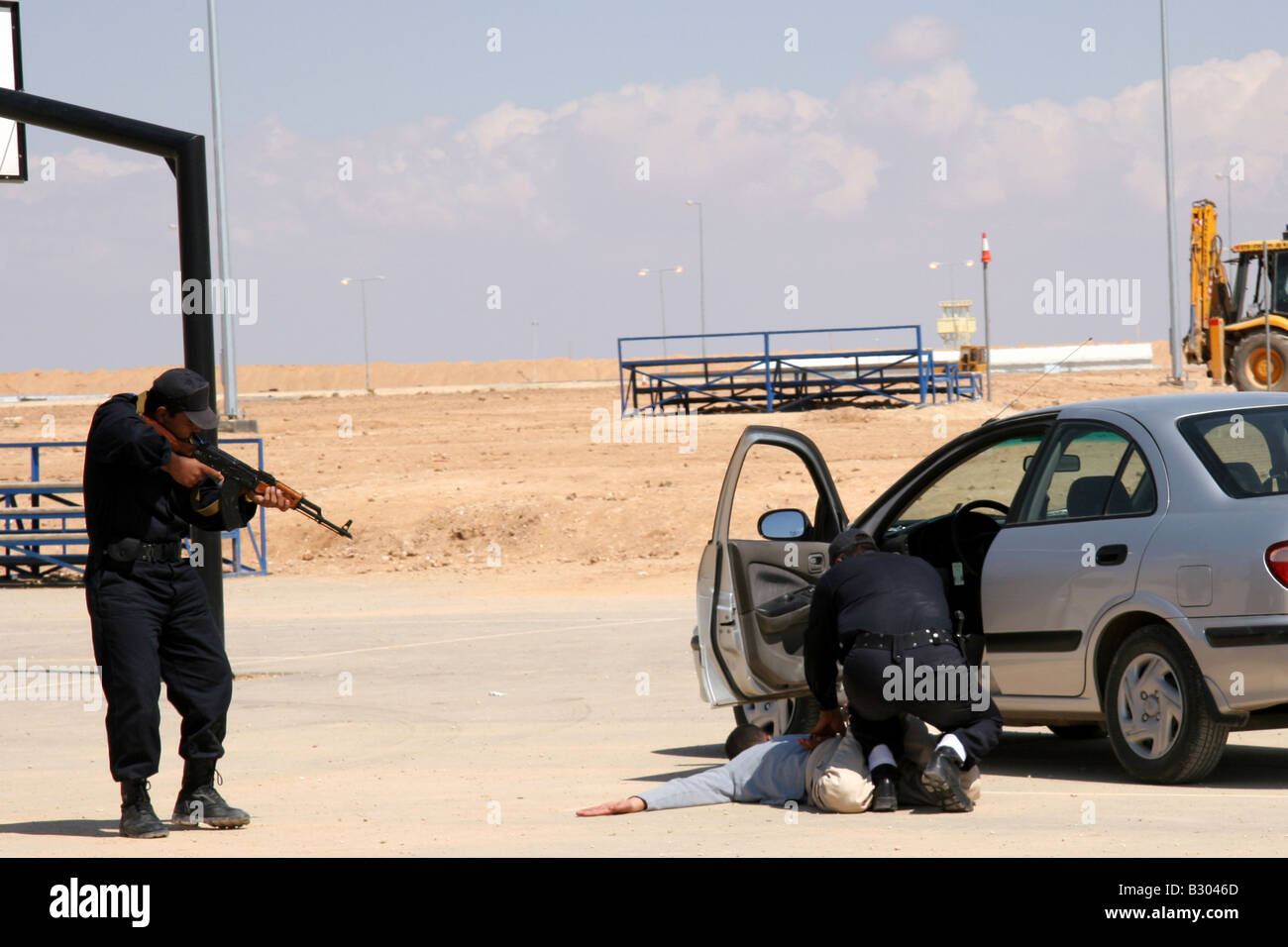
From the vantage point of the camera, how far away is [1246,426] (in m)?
7.84

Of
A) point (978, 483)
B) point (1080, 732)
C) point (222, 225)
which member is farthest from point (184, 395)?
point (222, 225)

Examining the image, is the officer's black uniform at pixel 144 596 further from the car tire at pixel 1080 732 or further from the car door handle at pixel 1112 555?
the car tire at pixel 1080 732

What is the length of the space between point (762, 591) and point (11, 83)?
982 centimetres

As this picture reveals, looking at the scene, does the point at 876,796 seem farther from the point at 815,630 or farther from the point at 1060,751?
the point at 1060,751

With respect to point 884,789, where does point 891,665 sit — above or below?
above

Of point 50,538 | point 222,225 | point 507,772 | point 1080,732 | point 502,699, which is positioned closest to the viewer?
point 507,772

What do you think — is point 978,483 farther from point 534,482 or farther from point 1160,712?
point 1160,712

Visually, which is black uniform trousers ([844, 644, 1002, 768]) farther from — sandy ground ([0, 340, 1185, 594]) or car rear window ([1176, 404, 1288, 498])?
sandy ground ([0, 340, 1185, 594])

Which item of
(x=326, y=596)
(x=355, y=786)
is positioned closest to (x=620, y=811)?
(x=355, y=786)

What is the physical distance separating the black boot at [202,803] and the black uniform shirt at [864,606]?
8.20 ft

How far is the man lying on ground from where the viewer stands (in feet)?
23.8

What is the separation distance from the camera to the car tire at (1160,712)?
7.34 m

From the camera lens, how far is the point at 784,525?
8758 millimetres

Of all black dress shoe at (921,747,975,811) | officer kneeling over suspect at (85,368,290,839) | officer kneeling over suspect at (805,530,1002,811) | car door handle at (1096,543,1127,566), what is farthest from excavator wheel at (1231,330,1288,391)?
officer kneeling over suspect at (85,368,290,839)
